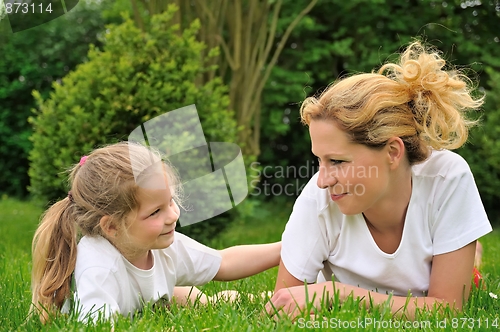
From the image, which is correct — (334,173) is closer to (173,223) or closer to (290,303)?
(290,303)

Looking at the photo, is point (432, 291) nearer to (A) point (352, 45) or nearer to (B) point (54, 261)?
(B) point (54, 261)

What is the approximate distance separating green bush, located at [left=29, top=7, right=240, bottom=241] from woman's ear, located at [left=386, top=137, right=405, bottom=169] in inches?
107

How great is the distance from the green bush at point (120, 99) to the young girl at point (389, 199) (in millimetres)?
2459

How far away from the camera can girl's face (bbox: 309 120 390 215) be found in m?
2.27

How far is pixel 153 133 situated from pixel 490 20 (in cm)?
610

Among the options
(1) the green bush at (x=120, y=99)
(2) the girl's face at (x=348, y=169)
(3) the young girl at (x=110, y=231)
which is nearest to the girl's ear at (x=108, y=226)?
(3) the young girl at (x=110, y=231)

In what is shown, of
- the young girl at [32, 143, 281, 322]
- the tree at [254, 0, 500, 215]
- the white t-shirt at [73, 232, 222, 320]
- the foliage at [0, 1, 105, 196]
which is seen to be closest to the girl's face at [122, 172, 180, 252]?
the young girl at [32, 143, 281, 322]

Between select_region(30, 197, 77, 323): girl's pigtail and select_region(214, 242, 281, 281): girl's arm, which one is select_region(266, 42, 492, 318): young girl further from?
select_region(30, 197, 77, 323): girl's pigtail

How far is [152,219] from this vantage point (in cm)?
238

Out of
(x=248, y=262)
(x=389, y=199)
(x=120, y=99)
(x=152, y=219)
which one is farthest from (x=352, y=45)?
(x=152, y=219)

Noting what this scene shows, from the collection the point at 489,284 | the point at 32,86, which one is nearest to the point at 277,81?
the point at 32,86

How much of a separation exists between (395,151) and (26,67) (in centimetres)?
831

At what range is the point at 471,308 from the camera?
2305 mm

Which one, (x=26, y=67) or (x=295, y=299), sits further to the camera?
(x=26, y=67)
